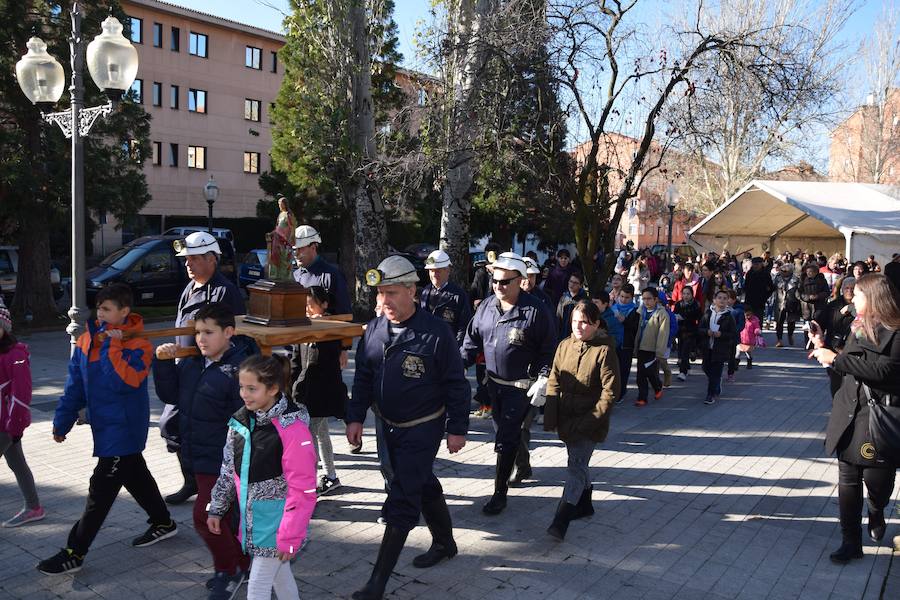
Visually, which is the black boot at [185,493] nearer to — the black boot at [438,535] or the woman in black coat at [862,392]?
the black boot at [438,535]

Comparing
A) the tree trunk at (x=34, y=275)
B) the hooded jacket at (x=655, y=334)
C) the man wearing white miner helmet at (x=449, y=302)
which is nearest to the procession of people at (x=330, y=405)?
the man wearing white miner helmet at (x=449, y=302)

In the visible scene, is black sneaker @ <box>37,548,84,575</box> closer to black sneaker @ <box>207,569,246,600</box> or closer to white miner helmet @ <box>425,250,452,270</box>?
black sneaker @ <box>207,569,246,600</box>

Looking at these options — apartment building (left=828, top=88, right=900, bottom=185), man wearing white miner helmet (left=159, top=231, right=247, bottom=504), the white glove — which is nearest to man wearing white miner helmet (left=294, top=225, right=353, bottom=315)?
man wearing white miner helmet (left=159, top=231, right=247, bottom=504)

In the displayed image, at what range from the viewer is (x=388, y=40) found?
974 inches

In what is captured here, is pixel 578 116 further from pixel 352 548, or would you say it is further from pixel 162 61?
pixel 162 61

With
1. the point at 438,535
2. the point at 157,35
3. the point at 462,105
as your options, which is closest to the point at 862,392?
the point at 438,535

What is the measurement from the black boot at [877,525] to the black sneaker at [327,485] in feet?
13.5

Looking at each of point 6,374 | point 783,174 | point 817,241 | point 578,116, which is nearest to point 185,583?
point 6,374

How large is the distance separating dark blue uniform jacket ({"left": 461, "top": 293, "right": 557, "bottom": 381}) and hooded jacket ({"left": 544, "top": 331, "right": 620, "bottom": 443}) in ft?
1.10

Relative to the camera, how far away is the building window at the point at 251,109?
41.1 meters

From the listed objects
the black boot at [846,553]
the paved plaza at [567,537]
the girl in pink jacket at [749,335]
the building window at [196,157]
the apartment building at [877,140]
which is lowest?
the paved plaza at [567,537]

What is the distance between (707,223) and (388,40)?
12.8 meters

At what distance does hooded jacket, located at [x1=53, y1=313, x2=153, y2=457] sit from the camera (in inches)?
178

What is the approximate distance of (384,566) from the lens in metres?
4.18
